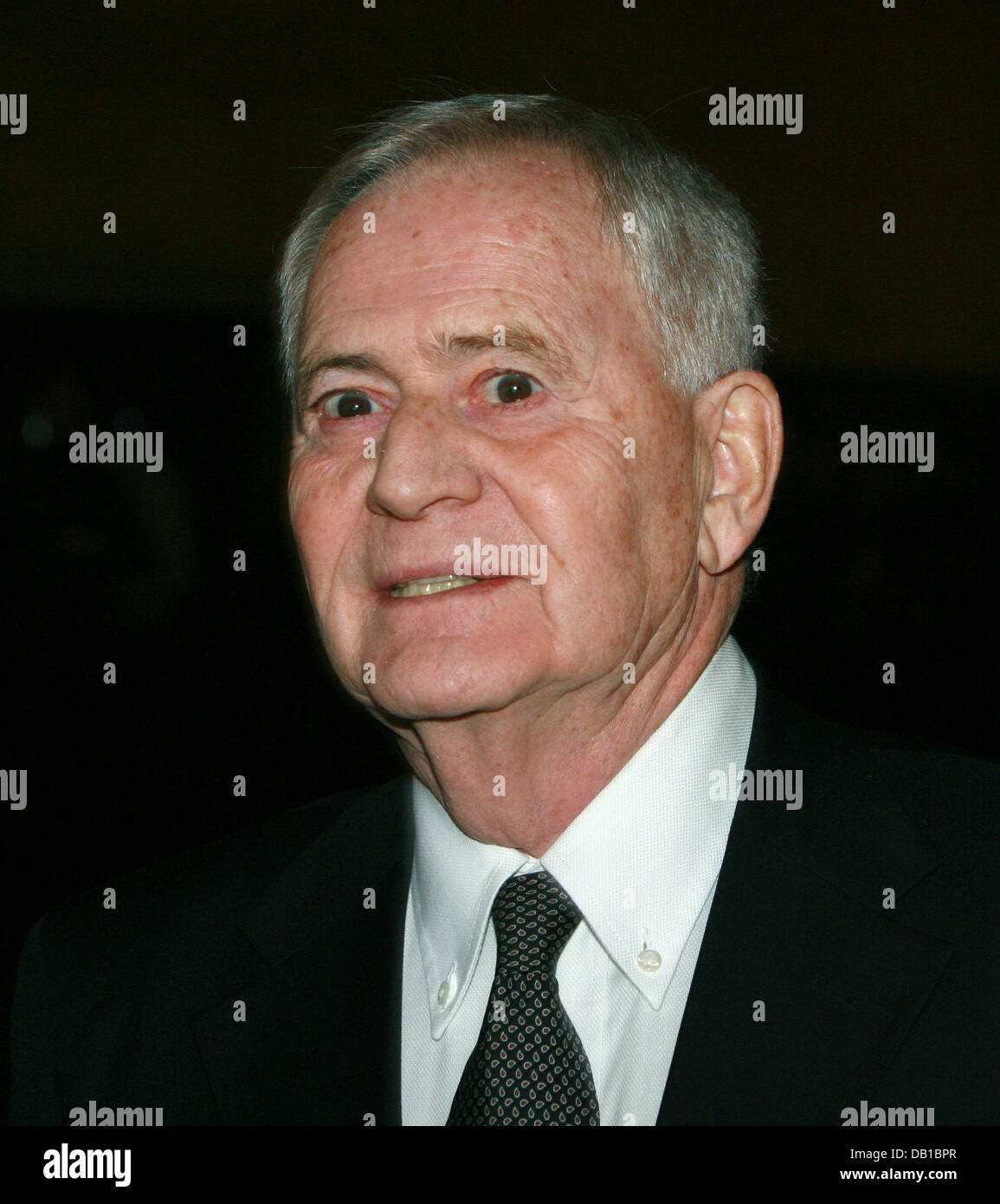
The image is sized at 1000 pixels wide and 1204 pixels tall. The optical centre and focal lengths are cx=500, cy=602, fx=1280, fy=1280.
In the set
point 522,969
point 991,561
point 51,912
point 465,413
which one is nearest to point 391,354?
point 465,413

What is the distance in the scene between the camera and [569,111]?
6.64 ft

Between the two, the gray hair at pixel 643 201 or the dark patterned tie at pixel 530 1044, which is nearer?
the dark patterned tie at pixel 530 1044

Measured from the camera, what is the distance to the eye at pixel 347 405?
1.95 m

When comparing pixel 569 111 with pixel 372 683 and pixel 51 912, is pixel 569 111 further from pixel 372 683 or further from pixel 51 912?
pixel 51 912

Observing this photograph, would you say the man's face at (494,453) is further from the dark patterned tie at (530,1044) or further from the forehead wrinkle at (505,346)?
the dark patterned tie at (530,1044)

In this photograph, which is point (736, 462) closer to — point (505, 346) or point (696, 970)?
point (505, 346)

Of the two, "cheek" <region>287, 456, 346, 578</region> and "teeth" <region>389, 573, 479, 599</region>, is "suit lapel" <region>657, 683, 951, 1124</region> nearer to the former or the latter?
"teeth" <region>389, 573, 479, 599</region>

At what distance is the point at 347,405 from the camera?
1.98 metres

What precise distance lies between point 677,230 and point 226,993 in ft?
4.57

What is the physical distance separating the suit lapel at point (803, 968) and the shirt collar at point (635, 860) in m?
0.06

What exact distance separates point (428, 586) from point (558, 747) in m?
0.32

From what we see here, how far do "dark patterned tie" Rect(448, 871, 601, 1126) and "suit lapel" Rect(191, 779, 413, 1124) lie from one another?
0.19m

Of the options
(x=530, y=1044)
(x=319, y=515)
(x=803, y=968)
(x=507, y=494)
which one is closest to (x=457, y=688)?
(x=507, y=494)

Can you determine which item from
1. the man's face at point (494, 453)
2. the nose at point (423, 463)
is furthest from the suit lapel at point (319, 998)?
the nose at point (423, 463)
